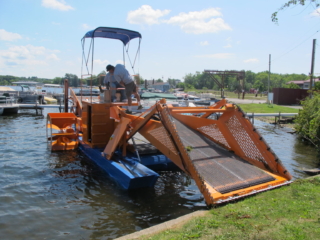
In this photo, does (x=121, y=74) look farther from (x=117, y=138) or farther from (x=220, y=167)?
(x=220, y=167)

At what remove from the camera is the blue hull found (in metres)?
7.01

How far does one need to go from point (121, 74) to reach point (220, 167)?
Answer: 443cm

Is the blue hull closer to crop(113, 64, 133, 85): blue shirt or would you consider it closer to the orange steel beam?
the orange steel beam

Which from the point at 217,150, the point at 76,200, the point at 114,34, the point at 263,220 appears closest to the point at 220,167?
the point at 217,150

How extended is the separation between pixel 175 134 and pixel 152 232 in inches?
80.9

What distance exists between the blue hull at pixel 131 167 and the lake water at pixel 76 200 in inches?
11.8

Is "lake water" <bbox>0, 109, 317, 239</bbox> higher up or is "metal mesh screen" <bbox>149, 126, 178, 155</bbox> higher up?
"metal mesh screen" <bbox>149, 126, 178, 155</bbox>

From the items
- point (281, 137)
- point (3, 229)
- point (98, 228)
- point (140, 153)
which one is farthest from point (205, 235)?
point (281, 137)

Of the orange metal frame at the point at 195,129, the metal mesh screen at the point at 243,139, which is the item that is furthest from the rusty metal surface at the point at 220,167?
the metal mesh screen at the point at 243,139

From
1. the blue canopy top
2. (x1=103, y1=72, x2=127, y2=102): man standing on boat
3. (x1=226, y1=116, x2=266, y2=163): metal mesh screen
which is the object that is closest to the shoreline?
(x1=226, y1=116, x2=266, y2=163): metal mesh screen

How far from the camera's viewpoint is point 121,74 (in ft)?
29.1

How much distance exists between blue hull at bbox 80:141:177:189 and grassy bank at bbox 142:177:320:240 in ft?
7.83

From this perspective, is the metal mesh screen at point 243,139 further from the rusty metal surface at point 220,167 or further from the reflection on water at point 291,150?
the reflection on water at point 291,150

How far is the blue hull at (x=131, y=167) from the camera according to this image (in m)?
7.01
